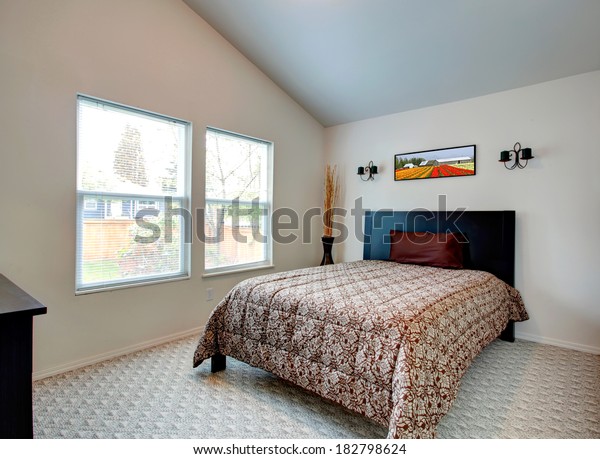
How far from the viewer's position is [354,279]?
2607 mm

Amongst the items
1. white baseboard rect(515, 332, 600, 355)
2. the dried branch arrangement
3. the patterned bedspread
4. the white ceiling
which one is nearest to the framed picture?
the white ceiling

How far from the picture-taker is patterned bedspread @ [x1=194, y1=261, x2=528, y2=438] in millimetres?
1481

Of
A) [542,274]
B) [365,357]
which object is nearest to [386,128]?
[542,274]

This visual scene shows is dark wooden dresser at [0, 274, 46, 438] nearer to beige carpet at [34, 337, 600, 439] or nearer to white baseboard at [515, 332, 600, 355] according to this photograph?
beige carpet at [34, 337, 600, 439]

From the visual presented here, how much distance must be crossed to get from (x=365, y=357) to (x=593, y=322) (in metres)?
2.52

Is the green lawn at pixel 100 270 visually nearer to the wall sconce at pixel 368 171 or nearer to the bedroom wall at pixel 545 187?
the wall sconce at pixel 368 171

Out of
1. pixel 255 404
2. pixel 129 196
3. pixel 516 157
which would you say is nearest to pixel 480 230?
pixel 516 157

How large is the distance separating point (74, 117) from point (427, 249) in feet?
10.7

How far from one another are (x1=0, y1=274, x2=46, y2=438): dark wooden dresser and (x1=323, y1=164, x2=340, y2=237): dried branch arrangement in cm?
367

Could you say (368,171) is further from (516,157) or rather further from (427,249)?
(516,157)

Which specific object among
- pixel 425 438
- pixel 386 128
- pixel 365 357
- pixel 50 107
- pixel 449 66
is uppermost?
pixel 449 66

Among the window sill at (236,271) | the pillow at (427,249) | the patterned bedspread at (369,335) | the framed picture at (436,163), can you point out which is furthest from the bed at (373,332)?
the framed picture at (436,163)

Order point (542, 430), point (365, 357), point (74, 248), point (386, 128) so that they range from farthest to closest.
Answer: point (386, 128) < point (74, 248) < point (542, 430) < point (365, 357)

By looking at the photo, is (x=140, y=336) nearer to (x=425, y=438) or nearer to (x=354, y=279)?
(x=354, y=279)
